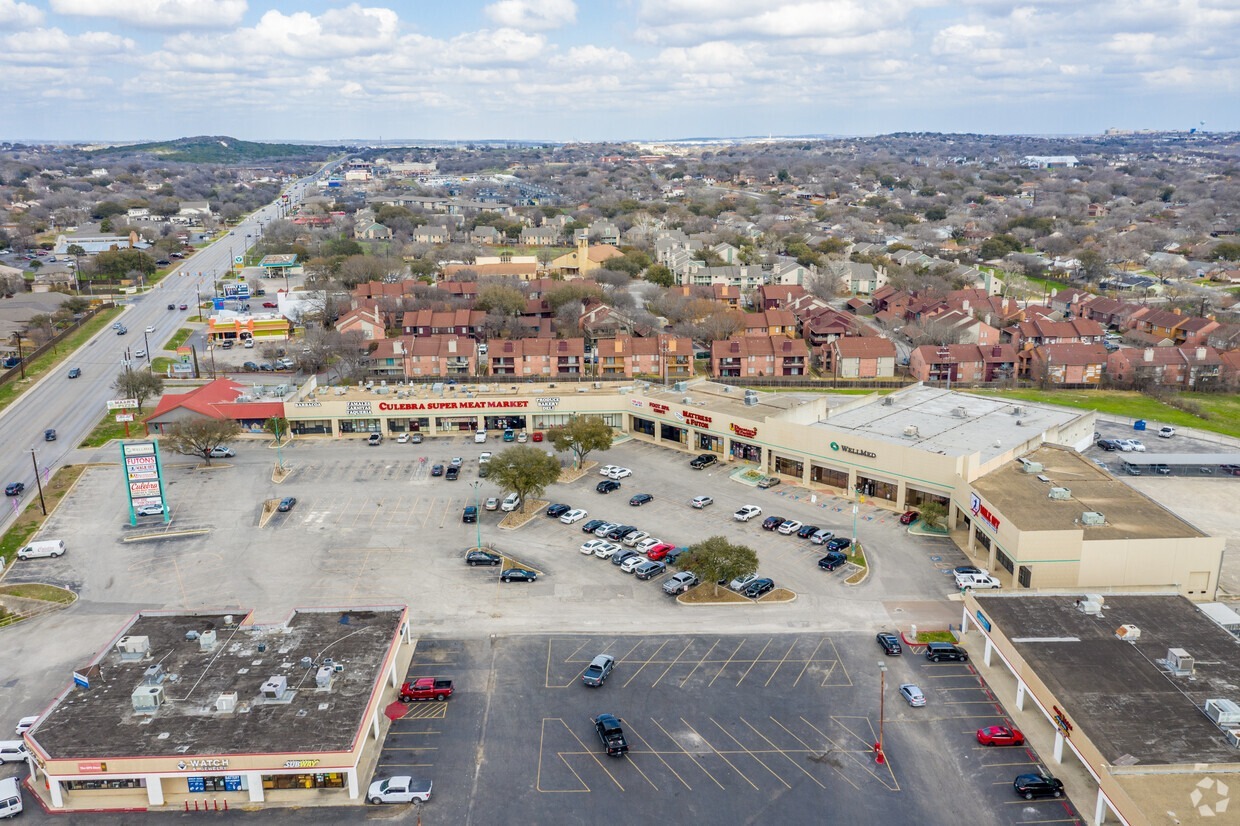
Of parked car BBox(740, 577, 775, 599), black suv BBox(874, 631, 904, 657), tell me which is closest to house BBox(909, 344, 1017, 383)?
parked car BBox(740, 577, 775, 599)

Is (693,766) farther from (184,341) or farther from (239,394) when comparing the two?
(184,341)

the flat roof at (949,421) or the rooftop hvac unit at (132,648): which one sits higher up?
the flat roof at (949,421)

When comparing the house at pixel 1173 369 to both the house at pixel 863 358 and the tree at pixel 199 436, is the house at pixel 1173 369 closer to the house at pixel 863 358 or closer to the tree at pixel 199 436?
the house at pixel 863 358

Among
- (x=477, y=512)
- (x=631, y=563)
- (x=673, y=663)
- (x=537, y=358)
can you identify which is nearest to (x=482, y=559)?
(x=477, y=512)

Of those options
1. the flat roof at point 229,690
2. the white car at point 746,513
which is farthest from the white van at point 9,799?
the white car at point 746,513

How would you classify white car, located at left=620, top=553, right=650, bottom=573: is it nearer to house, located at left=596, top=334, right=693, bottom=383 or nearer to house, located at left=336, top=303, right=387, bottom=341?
house, located at left=596, top=334, right=693, bottom=383

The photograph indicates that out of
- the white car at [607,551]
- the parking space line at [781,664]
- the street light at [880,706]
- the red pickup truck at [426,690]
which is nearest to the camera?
the street light at [880,706]

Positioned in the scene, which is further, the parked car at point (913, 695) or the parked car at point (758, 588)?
the parked car at point (758, 588)
